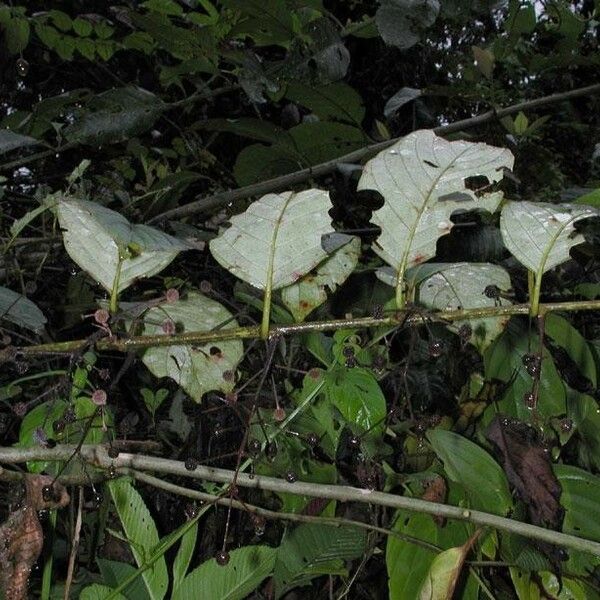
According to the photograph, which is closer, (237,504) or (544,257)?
(544,257)

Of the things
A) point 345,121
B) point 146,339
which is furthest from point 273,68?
point 146,339

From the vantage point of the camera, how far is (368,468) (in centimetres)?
54

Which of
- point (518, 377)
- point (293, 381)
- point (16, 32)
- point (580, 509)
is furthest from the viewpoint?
point (16, 32)

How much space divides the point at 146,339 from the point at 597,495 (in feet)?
1.35

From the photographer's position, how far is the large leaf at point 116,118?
98cm

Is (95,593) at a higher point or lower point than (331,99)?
lower

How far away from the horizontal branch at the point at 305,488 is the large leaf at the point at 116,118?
60 centimetres

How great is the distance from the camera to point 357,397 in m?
0.63

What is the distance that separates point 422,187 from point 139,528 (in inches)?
16.7

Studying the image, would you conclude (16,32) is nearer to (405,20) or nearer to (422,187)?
(405,20)

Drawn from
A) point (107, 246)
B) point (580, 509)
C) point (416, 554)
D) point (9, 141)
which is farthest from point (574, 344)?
point (9, 141)

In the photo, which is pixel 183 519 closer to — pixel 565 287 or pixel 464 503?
pixel 464 503

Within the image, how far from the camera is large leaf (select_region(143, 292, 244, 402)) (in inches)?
18.2

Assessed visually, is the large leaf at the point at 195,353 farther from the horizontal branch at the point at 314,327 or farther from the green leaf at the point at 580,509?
the green leaf at the point at 580,509
